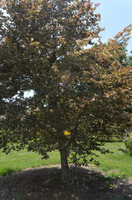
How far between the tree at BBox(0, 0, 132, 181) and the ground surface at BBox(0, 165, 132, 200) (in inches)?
19.7

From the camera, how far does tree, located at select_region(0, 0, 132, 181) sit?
13.9 feet

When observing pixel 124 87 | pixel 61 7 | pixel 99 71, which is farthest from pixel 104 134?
pixel 61 7

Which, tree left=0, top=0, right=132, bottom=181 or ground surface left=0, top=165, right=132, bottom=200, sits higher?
tree left=0, top=0, right=132, bottom=181

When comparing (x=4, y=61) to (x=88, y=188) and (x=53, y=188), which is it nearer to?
(x=53, y=188)

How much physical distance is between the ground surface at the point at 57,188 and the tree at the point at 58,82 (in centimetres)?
50

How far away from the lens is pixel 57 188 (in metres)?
5.07

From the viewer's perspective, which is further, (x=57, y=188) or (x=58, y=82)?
(x=57, y=188)

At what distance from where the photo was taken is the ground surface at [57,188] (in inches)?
183

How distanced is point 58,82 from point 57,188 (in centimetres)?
313

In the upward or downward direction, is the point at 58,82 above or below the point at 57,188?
above

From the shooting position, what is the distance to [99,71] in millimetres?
4855

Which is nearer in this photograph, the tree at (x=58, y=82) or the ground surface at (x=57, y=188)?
the tree at (x=58, y=82)

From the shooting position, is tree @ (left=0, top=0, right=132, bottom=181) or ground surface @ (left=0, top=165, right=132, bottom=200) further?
ground surface @ (left=0, top=165, right=132, bottom=200)

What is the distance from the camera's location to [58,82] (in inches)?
188
